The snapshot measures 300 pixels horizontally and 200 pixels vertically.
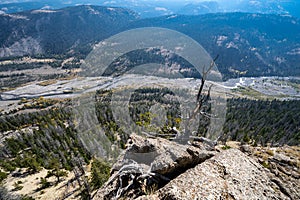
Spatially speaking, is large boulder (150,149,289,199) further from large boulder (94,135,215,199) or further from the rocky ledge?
large boulder (94,135,215,199)

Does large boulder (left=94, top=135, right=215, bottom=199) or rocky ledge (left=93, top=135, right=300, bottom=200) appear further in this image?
large boulder (left=94, top=135, right=215, bottom=199)

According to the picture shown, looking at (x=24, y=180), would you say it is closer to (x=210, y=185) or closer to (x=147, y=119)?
(x=147, y=119)

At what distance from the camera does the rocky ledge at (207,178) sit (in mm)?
5637

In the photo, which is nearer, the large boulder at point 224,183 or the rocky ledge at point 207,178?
the large boulder at point 224,183

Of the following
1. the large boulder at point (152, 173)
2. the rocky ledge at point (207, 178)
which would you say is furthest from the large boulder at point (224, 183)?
the large boulder at point (152, 173)

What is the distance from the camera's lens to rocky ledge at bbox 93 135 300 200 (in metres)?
5.64

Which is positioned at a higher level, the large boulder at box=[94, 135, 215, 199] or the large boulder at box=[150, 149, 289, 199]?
the large boulder at box=[150, 149, 289, 199]

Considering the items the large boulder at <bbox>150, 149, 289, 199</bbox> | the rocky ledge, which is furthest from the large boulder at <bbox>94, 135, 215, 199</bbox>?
the large boulder at <bbox>150, 149, 289, 199</bbox>

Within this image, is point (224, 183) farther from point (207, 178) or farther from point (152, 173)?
point (152, 173)

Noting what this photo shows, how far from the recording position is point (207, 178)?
19.7 feet

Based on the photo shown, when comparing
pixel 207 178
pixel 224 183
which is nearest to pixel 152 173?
pixel 207 178

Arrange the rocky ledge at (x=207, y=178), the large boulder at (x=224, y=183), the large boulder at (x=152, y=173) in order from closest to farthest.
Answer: the large boulder at (x=224, y=183)
the rocky ledge at (x=207, y=178)
the large boulder at (x=152, y=173)

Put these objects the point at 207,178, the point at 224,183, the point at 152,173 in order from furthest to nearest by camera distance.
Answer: the point at 152,173, the point at 207,178, the point at 224,183

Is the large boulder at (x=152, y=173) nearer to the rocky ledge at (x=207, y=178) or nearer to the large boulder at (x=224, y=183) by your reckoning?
the rocky ledge at (x=207, y=178)
